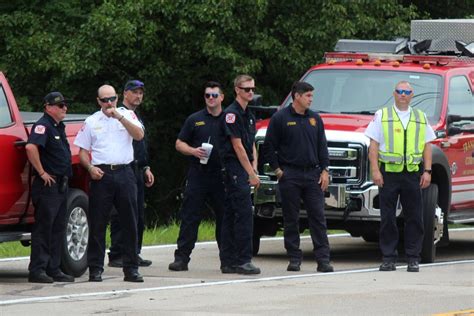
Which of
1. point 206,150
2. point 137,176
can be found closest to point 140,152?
point 137,176

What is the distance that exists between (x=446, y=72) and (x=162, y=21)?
10112mm

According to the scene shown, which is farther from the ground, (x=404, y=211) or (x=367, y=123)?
(x=367, y=123)

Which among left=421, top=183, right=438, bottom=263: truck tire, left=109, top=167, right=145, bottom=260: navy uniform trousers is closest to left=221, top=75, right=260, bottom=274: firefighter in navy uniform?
left=109, top=167, right=145, bottom=260: navy uniform trousers

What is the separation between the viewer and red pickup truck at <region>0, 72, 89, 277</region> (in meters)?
13.6

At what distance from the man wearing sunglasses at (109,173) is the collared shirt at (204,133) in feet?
3.67

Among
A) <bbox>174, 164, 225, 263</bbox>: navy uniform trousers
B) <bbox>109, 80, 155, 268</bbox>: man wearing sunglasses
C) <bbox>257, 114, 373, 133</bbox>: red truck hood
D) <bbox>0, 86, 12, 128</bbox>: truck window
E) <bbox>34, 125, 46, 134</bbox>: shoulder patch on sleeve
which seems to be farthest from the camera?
<bbox>257, 114, 373, 133</bbox>: red truck hood

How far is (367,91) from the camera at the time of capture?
17016mm

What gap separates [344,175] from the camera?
51.9ft

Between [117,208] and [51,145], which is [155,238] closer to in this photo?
[117,208]

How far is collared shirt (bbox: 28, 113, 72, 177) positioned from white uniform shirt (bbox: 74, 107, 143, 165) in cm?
16

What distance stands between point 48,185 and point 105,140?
2.12 feet

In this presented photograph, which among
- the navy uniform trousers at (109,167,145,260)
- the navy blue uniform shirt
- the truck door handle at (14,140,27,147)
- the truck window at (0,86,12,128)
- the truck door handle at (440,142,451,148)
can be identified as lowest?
the navy uniform trousers at (109,167,145,260)

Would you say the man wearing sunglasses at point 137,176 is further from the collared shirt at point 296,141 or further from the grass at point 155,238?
the grass at point 155,238

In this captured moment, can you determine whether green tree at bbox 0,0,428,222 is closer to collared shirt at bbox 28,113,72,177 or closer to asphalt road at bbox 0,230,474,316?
asphalt road at bbox 0,230,474,316
